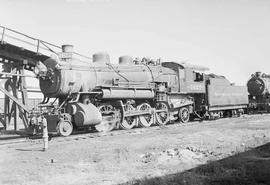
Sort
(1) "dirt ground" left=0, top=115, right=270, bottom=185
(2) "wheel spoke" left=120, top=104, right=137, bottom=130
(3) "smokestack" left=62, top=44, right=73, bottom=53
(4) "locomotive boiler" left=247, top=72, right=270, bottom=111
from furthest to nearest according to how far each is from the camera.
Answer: (4) "locomotive boiler" left=247, top=72, right=270, bottom=111 → (2) "wheel spoke" left=120, top=104, right=137, bottom=130 → (3) "smokestack" left=62, top=44, right=73, bottom=53 → (1) "dirt ground" left=0, top=115, right=270, bottom=185

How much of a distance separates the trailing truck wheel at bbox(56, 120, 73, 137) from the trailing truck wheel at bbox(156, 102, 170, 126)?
5483 mm

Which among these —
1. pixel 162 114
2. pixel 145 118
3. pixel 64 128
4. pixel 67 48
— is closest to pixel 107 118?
pixel 64 128

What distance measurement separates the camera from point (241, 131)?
1340 cm

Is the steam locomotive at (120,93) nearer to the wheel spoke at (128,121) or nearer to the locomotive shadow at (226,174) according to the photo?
the wheel spoke at (128,121)

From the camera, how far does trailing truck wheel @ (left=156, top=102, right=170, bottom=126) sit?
17.6m

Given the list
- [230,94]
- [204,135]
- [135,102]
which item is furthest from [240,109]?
[204,135]

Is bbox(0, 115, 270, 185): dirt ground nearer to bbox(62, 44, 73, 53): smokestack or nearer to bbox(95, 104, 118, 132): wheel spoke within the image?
bbox(95, 104, 118, 132): wheel spoke

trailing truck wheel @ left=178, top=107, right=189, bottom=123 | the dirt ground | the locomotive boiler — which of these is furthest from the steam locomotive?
the locomotive boiler

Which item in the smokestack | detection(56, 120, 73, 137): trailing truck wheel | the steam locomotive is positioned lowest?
detection(56, 120, 73, 137): trailing truck wheel

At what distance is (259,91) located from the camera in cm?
2872

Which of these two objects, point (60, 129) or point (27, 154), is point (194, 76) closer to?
point (60, 129)

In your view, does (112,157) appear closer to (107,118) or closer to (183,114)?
(107,118)

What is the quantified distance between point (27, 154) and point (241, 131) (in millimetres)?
8293

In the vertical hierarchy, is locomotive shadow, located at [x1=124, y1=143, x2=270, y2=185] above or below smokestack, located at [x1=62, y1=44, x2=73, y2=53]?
below
